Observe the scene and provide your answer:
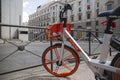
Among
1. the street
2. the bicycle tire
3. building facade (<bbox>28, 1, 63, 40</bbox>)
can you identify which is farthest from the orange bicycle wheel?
building facade (<bbox>28, 1, 63, 40</bbox>)

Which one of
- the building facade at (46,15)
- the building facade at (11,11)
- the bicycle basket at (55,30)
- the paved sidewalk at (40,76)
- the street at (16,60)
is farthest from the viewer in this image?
the building facade at (46,15)

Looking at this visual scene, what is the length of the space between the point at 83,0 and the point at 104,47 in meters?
52.8

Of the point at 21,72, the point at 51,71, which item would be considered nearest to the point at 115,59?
the point at 51,71

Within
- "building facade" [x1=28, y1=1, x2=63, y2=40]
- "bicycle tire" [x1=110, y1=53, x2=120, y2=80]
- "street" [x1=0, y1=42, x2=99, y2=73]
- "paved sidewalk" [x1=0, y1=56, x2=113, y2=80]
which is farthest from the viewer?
"building facade" [x1=28, y1=1, x2=63, y2=40]

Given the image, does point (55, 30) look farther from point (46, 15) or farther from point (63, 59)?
point (46, 15)

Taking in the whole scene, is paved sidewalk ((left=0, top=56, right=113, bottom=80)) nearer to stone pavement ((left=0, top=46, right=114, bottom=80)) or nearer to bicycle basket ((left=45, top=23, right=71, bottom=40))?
stone pavement ((left=0, top=46, right=114, bottom=80))

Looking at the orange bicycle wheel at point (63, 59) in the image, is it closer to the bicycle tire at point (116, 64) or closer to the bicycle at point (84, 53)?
the bicycle at point (84, 53)

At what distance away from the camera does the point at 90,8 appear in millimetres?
51312

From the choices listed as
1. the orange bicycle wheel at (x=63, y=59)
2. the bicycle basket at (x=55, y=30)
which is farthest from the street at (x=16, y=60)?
the bicycle basket at (x=55, y=30)

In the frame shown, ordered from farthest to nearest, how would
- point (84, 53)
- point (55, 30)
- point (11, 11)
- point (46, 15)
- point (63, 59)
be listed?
point (46, 15), point (11, 11), point (63, 59), point (55, 30), point (84, 53)

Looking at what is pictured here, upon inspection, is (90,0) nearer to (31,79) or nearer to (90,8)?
(90,8)

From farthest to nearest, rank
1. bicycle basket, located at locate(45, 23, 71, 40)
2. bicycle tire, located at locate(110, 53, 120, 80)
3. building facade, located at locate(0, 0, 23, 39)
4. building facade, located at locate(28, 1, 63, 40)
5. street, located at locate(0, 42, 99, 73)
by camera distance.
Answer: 1. building facade, located at locate(28, 1, 63, 40)
2. building facade, located at locate(0, 0, 23, 39)
3. street, located at locate(0, 42, 99, 73)
4. bicycle basket, located at locate(45, 23, 71, 40)
5. bicycle tire, located at locate(110, 53, 120, 80)

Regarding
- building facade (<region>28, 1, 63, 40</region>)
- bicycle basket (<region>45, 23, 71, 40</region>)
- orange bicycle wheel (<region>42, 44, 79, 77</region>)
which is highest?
building facade (<region>28, 1, 63, 40</region>)

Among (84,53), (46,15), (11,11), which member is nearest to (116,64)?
(84,53)
